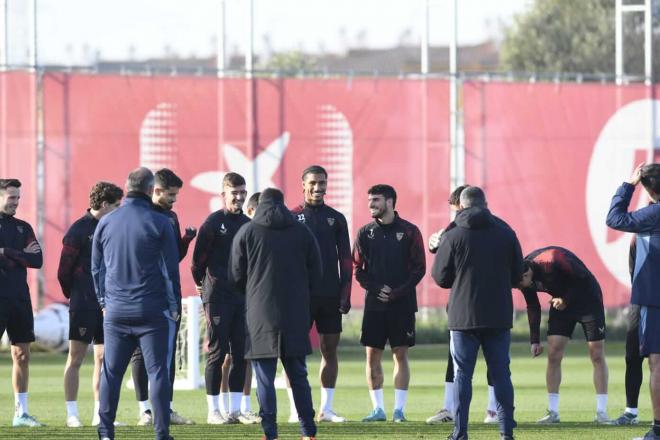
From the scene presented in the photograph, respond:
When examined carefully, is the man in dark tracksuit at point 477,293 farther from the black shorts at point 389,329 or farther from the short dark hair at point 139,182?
the black shorts at point 389,329

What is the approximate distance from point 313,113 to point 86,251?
11.4 m

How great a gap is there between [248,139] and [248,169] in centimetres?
51

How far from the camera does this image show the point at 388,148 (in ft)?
83.4

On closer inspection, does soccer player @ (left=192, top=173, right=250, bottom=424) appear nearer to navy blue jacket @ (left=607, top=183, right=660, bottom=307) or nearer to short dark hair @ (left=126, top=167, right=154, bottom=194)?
short dark hair @ (left=126, top=167, right=154, bottom=194)

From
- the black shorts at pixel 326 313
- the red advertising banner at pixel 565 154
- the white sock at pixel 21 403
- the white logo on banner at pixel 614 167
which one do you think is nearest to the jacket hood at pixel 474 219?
the black shorts at pixel 326 313

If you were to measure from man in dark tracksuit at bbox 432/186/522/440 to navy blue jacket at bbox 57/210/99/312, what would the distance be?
3.43m

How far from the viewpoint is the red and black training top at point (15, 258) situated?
553 inches

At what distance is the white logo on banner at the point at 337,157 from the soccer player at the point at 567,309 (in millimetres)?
10476

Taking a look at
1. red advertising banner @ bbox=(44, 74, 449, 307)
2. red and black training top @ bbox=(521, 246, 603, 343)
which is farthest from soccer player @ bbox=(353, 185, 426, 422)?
red advertising banner @ bbox=(44, 74, 449, 307)

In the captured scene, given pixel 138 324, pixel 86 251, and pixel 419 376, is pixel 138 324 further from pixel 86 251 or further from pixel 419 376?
pixel 419 376

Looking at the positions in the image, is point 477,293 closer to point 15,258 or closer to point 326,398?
point 326,398

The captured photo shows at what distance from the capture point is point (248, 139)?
976 inches

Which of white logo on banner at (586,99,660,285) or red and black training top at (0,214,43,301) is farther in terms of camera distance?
white logo on banner at (586,99,660,285)

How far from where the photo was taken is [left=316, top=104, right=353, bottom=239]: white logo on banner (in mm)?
24953
